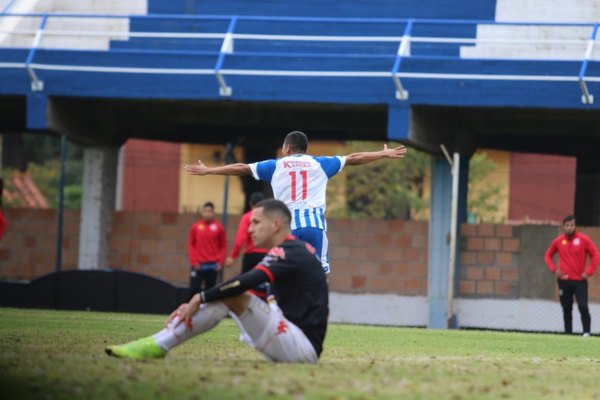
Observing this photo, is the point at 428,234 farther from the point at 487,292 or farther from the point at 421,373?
the point at 421,373

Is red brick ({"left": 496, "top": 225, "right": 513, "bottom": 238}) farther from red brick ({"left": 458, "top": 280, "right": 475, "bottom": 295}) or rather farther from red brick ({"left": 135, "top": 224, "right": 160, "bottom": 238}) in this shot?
red brick ({"left": 135, "top": 224, "right": 160, "bottom": 238})

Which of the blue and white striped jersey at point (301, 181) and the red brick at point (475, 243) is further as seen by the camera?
the red brick at point (475, 243)

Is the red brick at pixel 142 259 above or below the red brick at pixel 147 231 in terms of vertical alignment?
below


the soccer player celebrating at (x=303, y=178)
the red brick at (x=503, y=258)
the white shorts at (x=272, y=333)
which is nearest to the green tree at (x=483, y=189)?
the red brick at (x=503, y=258)

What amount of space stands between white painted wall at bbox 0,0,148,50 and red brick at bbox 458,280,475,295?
27.7 ft

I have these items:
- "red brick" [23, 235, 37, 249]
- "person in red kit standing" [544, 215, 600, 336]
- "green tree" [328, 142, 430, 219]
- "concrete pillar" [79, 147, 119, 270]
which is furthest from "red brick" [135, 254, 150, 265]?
"green tree" [328, 142, 430, 219]

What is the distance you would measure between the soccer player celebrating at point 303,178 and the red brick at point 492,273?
12.6 m

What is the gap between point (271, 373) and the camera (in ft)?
30.7

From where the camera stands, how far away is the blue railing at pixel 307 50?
24.6 m

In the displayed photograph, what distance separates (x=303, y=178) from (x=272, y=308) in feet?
14.0

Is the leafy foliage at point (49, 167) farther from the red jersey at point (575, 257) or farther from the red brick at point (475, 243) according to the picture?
the red jersey at point (575, 257)

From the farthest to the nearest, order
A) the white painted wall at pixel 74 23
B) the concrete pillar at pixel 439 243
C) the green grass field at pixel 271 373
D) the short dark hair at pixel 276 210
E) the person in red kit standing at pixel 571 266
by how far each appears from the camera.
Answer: the white painted wall at pixel 74 23 < the concrete pillar at pixel 439 243 < the person in red kit standing at pixel 571 266 < the short dark hair at pixel 276 210 < the green grass field at pixel 271 373

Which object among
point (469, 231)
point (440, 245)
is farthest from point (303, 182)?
point (469, 231)

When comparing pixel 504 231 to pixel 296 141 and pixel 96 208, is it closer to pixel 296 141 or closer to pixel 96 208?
pixel 96 208
